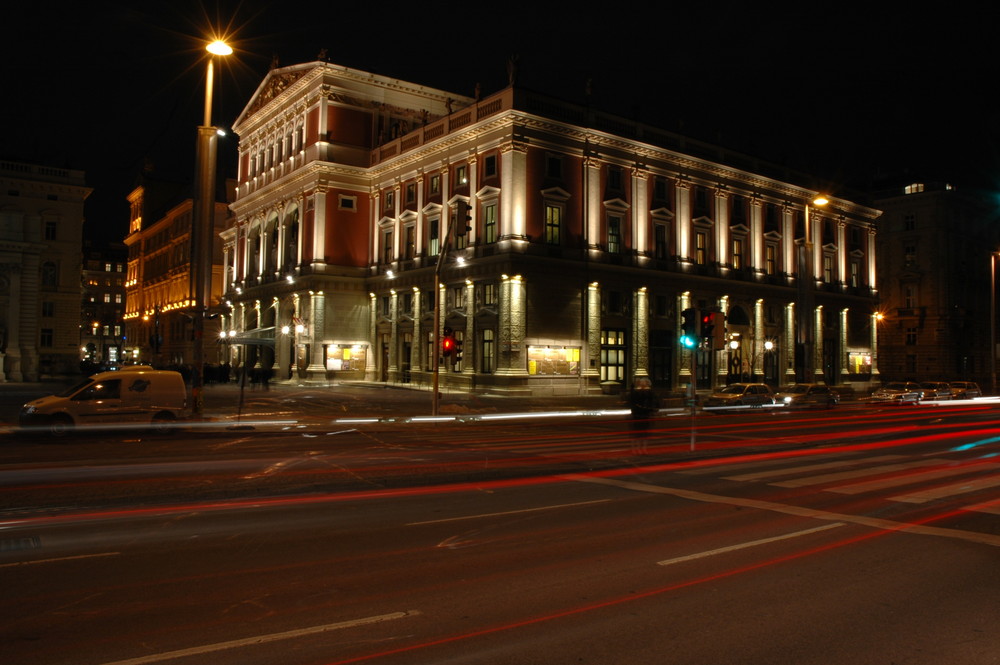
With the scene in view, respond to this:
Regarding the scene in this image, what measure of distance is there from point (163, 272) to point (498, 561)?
317 ft

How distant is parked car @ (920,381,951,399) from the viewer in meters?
46.2

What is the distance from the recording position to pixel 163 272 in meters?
94.5

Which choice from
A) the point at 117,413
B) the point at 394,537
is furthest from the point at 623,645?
the point at 117,413

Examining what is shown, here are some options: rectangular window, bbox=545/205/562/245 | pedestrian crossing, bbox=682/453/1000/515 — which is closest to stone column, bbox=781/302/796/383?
rectangular window, bbox=545/205/562/245

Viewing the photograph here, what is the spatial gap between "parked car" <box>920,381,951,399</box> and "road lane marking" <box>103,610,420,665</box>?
4807 centimetres

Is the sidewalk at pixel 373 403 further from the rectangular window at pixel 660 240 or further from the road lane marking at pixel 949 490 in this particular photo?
the road lane marking at pixel 949 490

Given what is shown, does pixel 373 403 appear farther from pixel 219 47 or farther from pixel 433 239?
pixel 219 47

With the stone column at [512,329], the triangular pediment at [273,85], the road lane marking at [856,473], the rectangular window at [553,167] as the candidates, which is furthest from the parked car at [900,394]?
the triangular pediment at [273,85]

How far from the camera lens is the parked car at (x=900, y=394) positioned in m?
44.1

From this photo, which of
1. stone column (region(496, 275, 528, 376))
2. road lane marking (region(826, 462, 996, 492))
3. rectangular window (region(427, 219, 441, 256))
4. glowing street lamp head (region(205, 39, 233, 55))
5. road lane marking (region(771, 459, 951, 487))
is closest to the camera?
road lane marking (region(826, 462, 996, 492))

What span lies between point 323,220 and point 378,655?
Result: 52.0 metres

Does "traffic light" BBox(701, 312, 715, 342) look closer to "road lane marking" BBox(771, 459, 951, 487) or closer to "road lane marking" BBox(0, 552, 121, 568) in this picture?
"road lane marking" BBox(771, 459, 951, 487)

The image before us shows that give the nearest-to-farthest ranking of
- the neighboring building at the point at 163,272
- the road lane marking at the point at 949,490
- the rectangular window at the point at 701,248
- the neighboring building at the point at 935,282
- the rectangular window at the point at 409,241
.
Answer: the road lane marking at the point at 949,490
the rectangular window at the point at 409,241
the rectangular window at the point at 701,248
the neighboring building at the point at 935,282
the neighboring building at the point at 163,272

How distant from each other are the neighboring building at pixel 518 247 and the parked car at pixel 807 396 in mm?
2019
